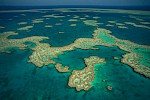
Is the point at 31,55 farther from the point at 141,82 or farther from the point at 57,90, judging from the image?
the point at 141,82

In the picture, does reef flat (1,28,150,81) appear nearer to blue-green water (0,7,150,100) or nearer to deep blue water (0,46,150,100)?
blue-green water (0,7,150,100)

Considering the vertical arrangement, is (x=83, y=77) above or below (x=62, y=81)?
above

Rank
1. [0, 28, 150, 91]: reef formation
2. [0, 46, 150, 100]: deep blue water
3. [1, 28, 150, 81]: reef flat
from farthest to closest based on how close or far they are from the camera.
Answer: [1, 28, 150, 81]: reef flat < [0, 28, 150, 91]: reef formation < [0, 46, 150, 100]: deep blue water

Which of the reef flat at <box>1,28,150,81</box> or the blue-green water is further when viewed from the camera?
the reef flat at <box>1,28,150,81</box>

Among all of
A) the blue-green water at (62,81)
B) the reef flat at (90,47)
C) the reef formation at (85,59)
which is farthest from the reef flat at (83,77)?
the reef flat at (90,47)

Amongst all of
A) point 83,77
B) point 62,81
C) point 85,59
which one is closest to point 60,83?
point 62,81

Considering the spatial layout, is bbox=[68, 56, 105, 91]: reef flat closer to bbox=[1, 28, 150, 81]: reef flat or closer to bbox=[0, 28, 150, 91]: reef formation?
bbox=[0, 28, 150, 91]: reef formation

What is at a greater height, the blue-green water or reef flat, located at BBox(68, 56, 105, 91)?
reef flat, located at BBox(68, 56, 105, 91)

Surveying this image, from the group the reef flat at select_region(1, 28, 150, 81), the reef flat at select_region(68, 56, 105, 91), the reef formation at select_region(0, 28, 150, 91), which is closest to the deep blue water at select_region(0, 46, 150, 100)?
the reef flat at select_region(68, 56, 105, 91)

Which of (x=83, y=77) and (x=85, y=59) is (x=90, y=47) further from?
(x=83, y=77)

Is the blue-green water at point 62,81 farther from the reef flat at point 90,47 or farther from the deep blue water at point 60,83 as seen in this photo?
the reef flat at point 90,47

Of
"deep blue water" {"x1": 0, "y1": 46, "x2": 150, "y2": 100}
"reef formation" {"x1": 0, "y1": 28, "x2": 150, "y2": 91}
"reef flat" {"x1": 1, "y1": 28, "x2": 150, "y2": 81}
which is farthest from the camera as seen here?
"reef flat" {"x1": 1, "y1": 28, "x2": 150, "y2": 81}
